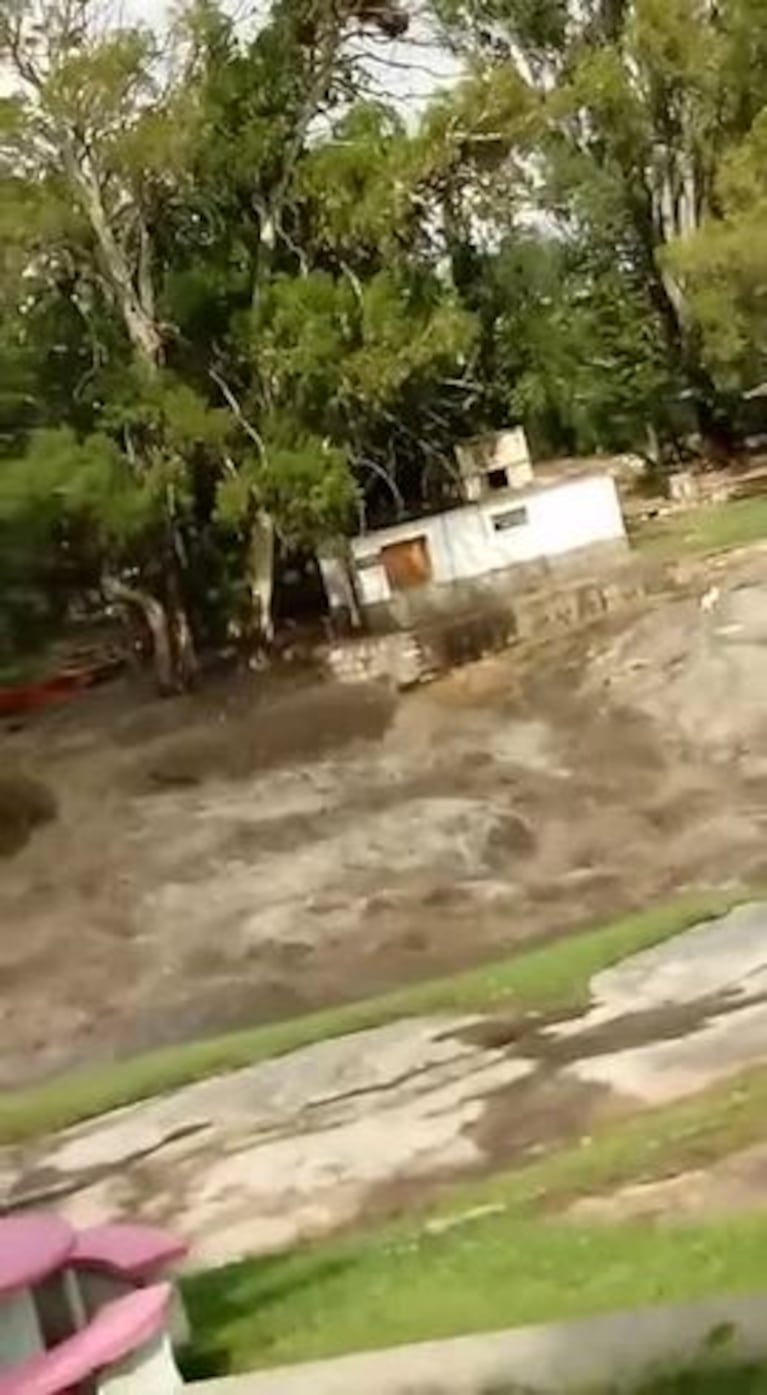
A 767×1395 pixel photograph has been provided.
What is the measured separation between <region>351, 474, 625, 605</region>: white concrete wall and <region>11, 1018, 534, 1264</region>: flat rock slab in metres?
27.5

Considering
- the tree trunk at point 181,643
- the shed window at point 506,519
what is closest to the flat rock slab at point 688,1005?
the tree trunk at point 181,643

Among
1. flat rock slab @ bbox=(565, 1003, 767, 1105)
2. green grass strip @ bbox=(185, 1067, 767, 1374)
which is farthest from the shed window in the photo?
green grass strip @ bbox=(185, 1067, 767, 1374)

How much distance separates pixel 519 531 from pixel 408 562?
2.07m

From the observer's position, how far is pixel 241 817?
29.0 meters

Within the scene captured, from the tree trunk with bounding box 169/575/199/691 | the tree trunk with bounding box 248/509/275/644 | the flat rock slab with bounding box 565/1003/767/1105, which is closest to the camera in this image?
the flat rock slab with bounding box 565/1003/767/1105

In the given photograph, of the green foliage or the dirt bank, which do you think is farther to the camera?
the green foliage

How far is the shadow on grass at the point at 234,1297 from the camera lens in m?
8.21

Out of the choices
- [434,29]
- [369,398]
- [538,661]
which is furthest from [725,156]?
[538,661]

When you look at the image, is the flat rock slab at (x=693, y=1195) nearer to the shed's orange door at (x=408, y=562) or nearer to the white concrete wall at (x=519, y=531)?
the shed's orange door at (x=408, y=562)

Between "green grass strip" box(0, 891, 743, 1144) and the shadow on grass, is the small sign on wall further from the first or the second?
the shadow on grass

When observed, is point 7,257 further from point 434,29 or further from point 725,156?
point 725,156

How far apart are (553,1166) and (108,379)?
30889mm

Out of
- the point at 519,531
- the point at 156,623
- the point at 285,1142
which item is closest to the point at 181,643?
the point at 156,623

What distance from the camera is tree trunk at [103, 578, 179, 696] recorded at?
4038cm
